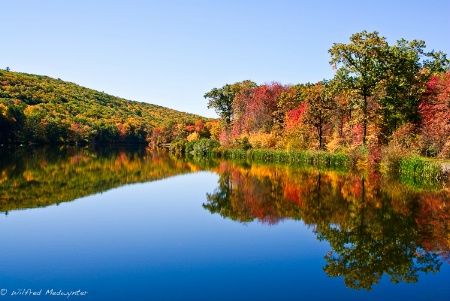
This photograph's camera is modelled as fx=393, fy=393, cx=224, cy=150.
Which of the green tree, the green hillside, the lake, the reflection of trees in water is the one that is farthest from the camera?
the green hillside

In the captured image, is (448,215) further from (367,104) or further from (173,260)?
(367,104)

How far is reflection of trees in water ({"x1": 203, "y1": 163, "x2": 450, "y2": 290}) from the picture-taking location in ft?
27.6

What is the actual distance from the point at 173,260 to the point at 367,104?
31.1 m

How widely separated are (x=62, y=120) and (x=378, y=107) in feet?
224

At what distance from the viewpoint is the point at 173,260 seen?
28.0 ft

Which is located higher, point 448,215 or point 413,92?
point 413,92

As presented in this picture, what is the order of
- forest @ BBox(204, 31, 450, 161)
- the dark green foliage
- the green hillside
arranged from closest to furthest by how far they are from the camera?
1. forest @ BBox(204, 31, 450, 161)
2. the dark green foliage
3. the green hillside

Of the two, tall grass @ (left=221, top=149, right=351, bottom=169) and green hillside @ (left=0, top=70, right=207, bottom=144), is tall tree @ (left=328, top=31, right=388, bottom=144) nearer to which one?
tall grass @ (left=221, top=149, right=351, bottom=169)

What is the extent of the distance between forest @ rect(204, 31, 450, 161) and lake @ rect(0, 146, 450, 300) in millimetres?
12253

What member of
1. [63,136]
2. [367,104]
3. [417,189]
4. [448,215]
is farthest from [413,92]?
[63,136]

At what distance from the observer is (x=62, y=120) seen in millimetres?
83438

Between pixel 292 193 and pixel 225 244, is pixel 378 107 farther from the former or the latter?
pixel 225 244

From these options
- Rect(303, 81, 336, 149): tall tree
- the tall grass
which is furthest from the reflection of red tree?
Rect(303, 81, 336, 149): tall tree

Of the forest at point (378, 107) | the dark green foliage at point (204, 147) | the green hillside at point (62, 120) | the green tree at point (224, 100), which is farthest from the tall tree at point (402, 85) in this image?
the green hillside at point (62, 120)
